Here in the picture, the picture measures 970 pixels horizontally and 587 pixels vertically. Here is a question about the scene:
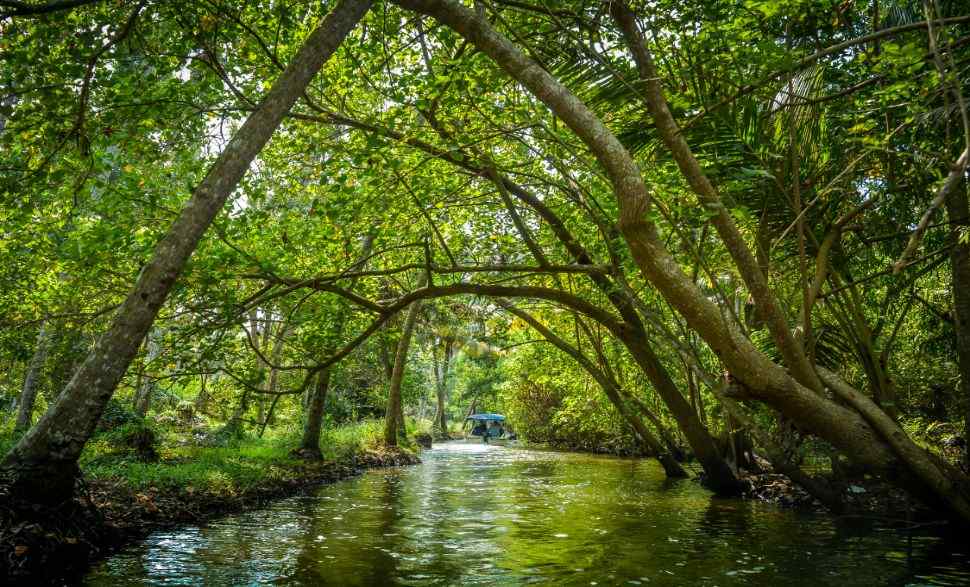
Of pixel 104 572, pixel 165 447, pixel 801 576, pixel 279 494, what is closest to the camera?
pixel 104 572

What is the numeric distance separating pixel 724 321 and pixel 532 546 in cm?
327

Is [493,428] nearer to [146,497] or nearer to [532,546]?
[146,497]

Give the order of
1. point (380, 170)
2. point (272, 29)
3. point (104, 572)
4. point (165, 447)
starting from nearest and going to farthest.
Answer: point (104, 572) → point (380, 170) → point (272, 29) → point (165, 447)

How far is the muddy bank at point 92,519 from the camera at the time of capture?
16.6 feet

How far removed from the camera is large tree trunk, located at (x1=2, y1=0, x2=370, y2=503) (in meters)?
5.29

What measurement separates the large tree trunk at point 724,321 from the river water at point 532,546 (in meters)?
0.91

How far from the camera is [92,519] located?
6125 mm

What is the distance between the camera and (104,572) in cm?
536

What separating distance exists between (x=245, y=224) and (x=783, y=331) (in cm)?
629

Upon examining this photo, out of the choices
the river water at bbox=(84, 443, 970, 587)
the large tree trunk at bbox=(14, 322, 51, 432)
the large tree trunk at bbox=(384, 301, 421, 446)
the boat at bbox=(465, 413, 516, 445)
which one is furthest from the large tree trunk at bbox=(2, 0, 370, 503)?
the boat at bbox=(465, 413, 516, 445)

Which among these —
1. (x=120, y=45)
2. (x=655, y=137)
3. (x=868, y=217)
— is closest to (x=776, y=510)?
(x=868, y=217)

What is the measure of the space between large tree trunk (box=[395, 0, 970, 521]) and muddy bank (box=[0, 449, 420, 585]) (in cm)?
561

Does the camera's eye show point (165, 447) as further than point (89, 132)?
Yes

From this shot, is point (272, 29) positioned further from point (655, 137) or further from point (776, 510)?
point (776, 510)
